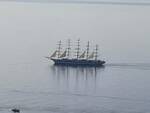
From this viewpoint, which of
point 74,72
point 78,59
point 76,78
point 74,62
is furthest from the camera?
point 78,59

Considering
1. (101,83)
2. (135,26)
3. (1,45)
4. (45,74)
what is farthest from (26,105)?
(135,26)

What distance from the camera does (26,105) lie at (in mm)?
59875

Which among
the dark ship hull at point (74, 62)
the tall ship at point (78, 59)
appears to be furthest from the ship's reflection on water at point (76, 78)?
the dark ship hull at point (74, 62)

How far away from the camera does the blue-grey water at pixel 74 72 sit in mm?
61938

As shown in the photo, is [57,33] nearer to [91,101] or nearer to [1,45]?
[1,45]

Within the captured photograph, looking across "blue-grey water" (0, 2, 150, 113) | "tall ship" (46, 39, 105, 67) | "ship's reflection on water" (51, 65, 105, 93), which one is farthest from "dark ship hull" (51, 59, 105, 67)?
"blue-grey water" (0, 2, 150, 113)

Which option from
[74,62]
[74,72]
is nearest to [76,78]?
[74,72]

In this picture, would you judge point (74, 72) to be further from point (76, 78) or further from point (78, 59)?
point (78, 59)

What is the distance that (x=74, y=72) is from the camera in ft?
290

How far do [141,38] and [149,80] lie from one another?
38.9m

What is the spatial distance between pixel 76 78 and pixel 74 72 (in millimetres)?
6100

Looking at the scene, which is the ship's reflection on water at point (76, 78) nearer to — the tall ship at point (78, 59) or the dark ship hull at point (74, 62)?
the tall ship at point (78, 59)

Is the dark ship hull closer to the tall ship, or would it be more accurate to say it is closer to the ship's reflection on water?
the tall ship

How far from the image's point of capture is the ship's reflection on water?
73.9 m
